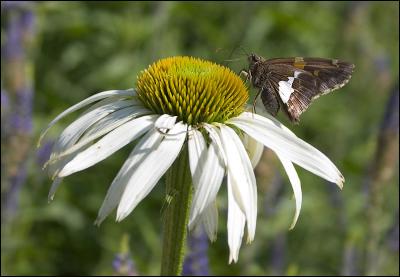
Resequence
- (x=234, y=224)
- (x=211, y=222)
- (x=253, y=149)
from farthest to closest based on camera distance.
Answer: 1. (x=253, y=149)
2. (x=211, y=222)
3. (x=234, y=224)

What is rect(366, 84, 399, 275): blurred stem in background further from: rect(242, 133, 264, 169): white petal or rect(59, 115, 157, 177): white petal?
rect(59, 115, 157, 177): white petal

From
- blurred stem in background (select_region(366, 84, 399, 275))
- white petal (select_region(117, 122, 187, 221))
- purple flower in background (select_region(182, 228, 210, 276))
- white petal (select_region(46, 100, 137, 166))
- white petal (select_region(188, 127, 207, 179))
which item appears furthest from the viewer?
blurred stem in background (select_region(366, 84, 399, 275))

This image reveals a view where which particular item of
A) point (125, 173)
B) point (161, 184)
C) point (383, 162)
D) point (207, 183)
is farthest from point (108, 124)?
point (161, 184)

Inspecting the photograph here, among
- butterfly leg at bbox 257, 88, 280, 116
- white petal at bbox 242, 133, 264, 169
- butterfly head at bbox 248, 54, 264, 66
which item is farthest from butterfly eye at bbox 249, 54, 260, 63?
white petal at bbox 242, 133, 264, 169

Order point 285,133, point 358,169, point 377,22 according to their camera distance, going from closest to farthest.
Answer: point 285,133
point 358,169
point 377,22

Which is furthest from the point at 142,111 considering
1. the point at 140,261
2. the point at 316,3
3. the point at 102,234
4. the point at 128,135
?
the point at 316,3

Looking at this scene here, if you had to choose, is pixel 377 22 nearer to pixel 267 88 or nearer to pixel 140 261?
pixel 140 261

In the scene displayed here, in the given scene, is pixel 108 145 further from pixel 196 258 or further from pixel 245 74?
pixel 196 258

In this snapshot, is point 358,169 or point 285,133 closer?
point 285,133
